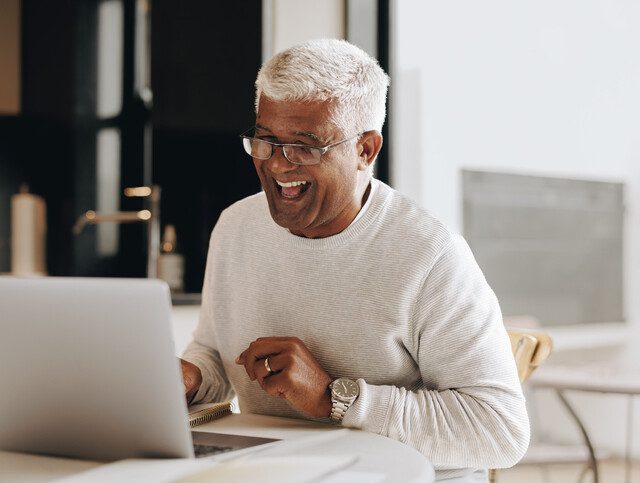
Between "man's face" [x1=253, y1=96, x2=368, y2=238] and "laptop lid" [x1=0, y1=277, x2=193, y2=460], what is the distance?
0.50 m

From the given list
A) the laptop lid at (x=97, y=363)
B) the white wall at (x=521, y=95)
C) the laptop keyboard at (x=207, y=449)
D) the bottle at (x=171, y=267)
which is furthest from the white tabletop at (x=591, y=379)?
the laptop lid at (x=97, y=363)

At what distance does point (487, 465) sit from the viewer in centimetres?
129

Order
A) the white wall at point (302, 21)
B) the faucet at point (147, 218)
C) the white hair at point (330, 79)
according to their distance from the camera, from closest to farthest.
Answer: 1. the white hair at point (330, 79)
2. the white wall at point (302, 21)
3. the faucet at point (147, 218)

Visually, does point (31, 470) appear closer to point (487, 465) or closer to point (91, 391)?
point (91, 391)

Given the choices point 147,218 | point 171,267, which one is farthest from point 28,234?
point 171,267

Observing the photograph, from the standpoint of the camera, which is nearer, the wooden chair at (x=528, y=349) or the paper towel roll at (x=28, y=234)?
the wooden chair at (x=528, y=349)

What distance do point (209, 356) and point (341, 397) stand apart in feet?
1.39

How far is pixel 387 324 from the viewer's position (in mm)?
1375

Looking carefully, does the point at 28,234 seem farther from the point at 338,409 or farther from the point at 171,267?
the point at 338,409

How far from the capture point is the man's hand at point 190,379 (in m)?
1.41

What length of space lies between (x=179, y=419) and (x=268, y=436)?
28 centimetres

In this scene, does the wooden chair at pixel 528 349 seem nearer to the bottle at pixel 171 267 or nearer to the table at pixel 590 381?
the table at pixel 590 381

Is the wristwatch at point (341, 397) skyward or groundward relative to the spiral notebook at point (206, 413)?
skyward

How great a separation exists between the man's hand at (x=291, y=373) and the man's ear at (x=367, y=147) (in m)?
0.36
